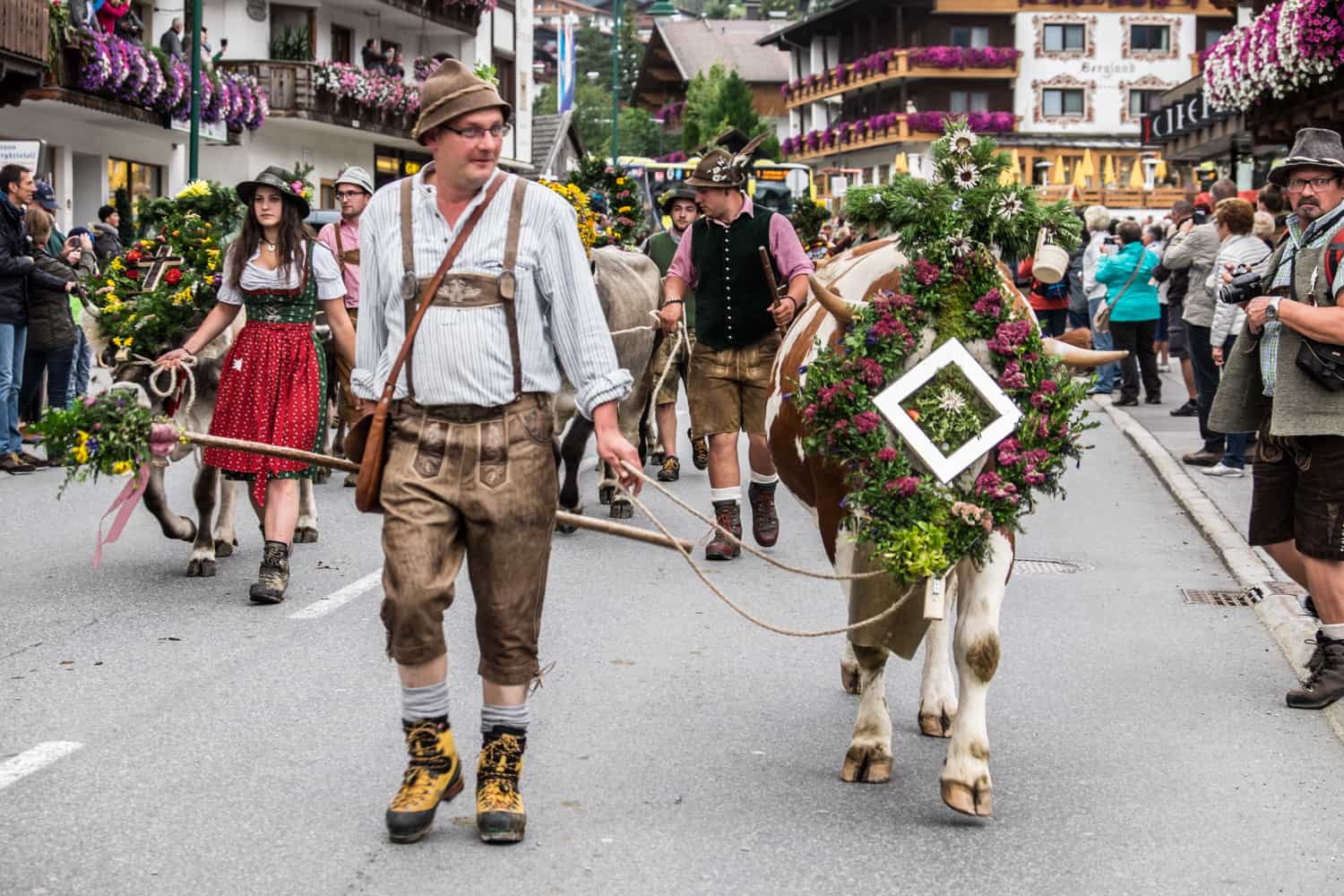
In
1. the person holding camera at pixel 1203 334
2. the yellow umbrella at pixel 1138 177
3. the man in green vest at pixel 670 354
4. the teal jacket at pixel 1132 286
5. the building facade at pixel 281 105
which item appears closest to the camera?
the man in green vest at pixel 670 354

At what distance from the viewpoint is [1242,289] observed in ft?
25.0

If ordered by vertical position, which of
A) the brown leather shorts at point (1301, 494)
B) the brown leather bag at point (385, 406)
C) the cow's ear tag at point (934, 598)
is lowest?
the cow's ear tag at point (934, 598)

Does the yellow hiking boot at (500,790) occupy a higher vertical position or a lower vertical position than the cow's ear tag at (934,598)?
lower

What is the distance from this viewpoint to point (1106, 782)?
5.87 m

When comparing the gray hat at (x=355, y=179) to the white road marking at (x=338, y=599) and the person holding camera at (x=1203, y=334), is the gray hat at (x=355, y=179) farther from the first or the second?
the person holding camera at (x=1203, y=334)

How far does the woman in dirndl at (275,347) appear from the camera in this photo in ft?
28.9

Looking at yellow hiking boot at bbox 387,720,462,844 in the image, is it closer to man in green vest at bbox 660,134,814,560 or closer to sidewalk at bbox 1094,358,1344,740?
sidewalk at bbox 1094,358,1344,740

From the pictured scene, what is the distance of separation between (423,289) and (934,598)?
1.69 m

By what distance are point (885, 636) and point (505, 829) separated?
1371 millimetres

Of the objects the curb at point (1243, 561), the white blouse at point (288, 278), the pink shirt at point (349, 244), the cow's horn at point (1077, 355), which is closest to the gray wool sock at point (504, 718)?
the cow's horn at point (1077, 355)

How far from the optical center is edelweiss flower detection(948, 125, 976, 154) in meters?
5.83

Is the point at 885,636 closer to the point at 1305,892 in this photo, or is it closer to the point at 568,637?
the point at 1305,892

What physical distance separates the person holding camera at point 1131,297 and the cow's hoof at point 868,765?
14.8m

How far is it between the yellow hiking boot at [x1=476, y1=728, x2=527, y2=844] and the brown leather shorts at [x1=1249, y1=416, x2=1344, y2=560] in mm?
3268
